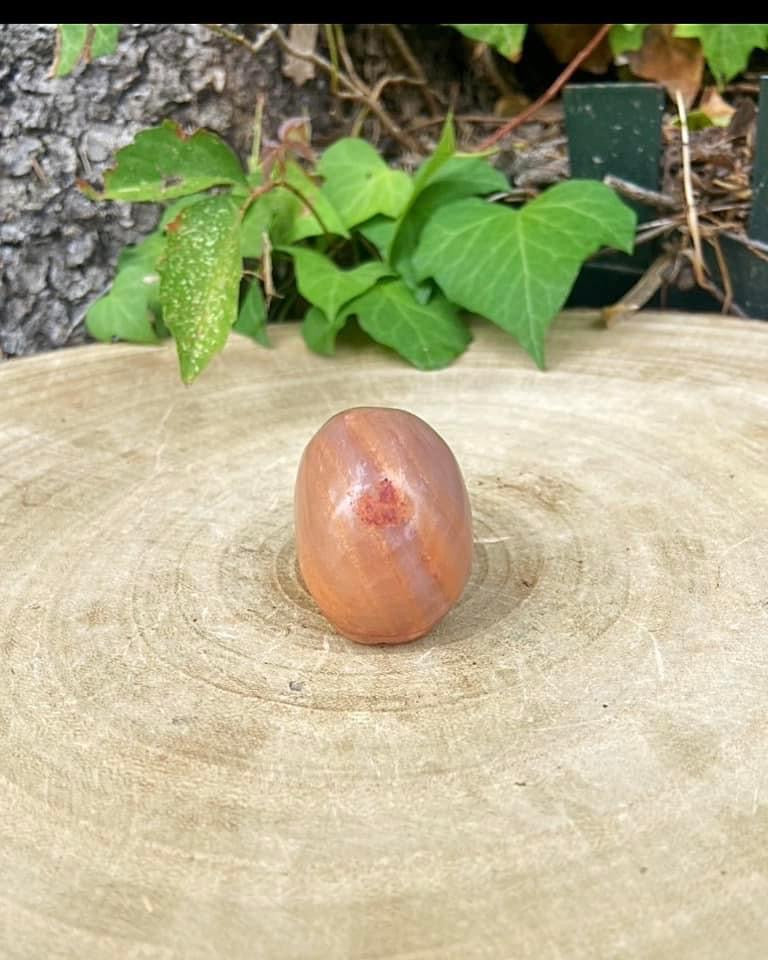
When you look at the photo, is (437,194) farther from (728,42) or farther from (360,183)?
(728,42)

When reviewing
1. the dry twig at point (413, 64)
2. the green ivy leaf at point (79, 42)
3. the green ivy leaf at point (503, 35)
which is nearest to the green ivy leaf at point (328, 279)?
the green ivy leaf at point (79, 42)

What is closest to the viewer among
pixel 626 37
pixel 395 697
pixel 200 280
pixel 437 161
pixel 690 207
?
pixel 395 697

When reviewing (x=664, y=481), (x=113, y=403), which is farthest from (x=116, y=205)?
(x=664, y=481)

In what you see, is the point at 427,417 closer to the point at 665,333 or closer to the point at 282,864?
the point at 665,333

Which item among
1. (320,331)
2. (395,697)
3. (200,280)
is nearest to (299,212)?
(320,331)

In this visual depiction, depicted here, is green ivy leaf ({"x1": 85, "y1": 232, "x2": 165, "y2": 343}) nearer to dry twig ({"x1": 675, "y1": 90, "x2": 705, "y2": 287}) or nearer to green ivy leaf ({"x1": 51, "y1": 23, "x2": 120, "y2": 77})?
green ivy leaf ({"x1": 51, "y1": 23, "x2": 120, "y2": 77})

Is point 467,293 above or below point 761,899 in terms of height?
above
